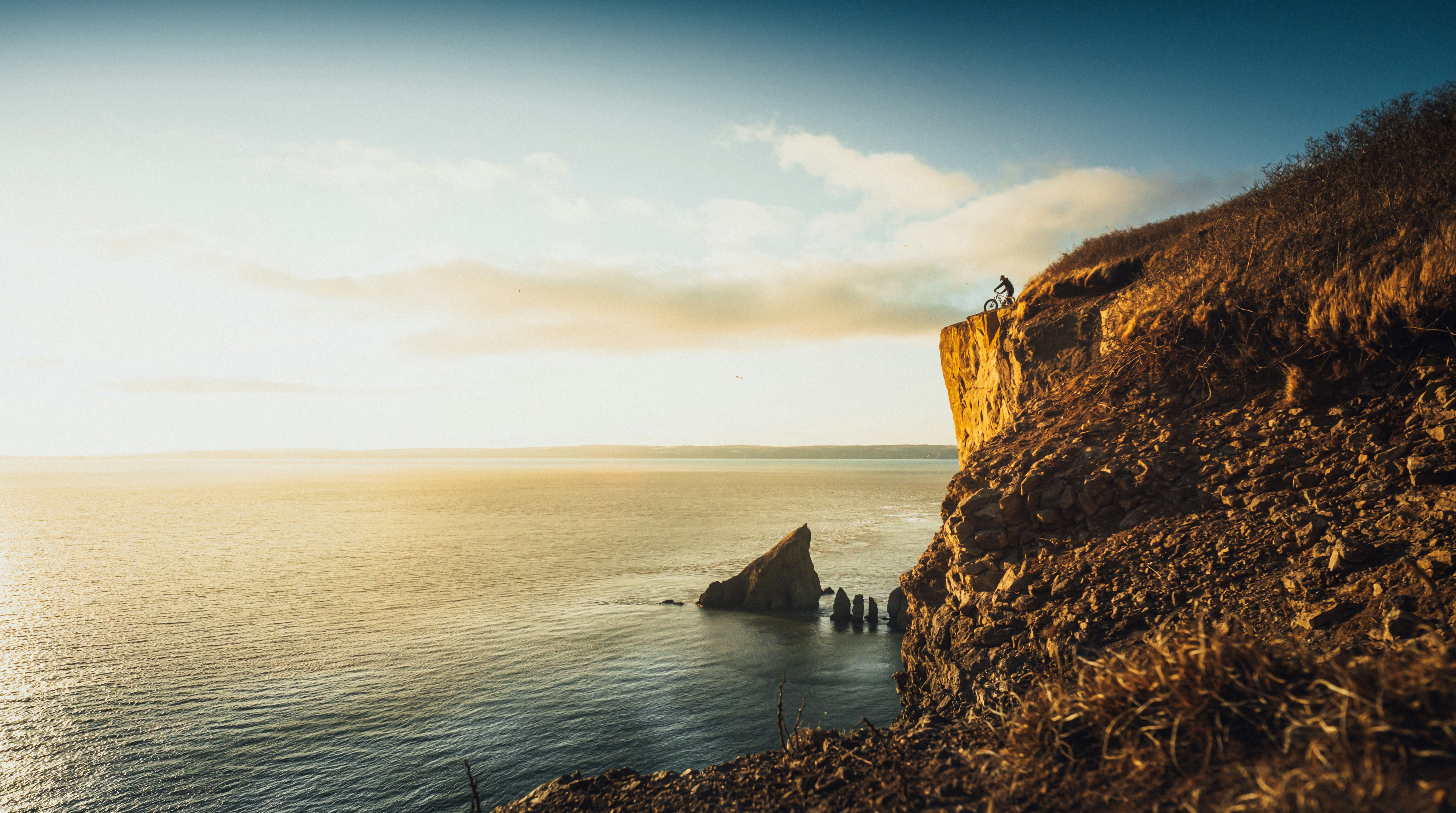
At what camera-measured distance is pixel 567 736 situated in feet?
67.8

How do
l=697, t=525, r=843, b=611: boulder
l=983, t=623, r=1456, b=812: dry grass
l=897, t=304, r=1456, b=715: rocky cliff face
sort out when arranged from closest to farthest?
l=983, t=623, r=1456, b=812: dry grass < l=897, t=304, r=1456, b=715: rocky cliff face < l=697, t=525, r=843, b=611: boulder

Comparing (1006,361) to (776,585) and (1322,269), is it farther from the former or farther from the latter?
(776,585)

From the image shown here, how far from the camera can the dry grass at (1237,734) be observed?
3.70m

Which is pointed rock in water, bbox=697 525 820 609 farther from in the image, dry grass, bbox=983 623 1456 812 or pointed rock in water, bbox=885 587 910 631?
dry grass, bbox=983 623 1456 812

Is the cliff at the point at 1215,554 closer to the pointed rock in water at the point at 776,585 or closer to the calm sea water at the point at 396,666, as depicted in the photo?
the calm sea water at the point at 396,666

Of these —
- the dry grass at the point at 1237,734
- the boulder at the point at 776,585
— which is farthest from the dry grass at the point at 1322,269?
the boulder at the point at 776,585

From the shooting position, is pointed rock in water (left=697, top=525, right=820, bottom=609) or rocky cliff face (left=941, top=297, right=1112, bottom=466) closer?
rocky cliff face (left=941, top=297, right=1112, bottom=466)

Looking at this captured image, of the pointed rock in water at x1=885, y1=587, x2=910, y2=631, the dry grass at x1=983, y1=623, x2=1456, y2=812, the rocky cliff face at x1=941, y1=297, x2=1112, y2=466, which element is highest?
the rocky cliff face at x1=941, y1=297, x2=1112, y2=466

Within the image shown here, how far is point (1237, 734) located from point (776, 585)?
3624cm

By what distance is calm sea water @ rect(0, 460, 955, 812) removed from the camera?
19.3 m

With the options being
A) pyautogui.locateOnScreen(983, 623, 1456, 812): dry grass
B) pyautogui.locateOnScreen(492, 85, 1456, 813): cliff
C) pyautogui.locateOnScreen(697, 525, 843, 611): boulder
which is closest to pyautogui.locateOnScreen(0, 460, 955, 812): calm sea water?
pyautogui.locateOnScreen(697, 525, 843, 611): boulder

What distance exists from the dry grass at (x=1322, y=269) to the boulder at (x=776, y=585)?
2777cm

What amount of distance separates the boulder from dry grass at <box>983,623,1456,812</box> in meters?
34.6

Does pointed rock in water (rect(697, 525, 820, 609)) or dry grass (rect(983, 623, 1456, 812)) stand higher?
dry grass (rect(983, 623, 1456, 812))
